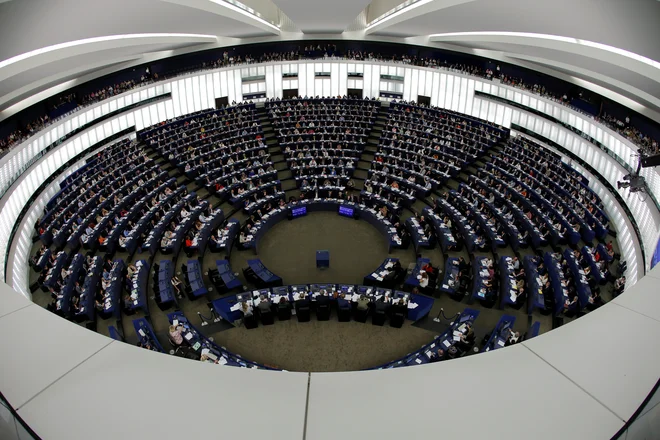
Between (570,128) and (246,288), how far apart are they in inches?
797

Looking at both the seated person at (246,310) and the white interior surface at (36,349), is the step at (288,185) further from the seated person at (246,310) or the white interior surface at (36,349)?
the white interior surface at (36,349)

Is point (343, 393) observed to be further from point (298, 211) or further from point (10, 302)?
point (298, 211)

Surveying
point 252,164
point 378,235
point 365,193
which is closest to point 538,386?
point 378,235

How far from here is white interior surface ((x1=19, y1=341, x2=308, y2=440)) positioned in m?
2.81

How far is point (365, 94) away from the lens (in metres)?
36.2

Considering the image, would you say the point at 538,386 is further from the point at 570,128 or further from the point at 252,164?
the point at 570,128

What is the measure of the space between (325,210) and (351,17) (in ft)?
32.3

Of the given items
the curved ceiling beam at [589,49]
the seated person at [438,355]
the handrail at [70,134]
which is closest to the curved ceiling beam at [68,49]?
the handrail at [70,134]

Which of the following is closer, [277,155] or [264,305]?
[264,305]

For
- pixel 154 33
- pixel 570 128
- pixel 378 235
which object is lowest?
pixel 378 235

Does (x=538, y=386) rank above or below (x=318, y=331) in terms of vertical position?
above

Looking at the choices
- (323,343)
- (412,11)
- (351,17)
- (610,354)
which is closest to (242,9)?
(351,17)

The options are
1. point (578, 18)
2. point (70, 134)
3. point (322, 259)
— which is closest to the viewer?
point (578, 18)

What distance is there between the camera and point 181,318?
15.3m
